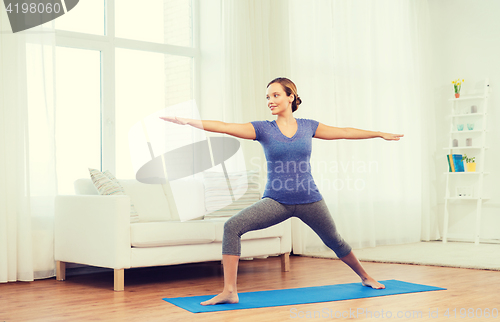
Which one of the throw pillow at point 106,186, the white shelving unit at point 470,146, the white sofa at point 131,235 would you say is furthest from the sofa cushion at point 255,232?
the white shelving unit at point 470,146

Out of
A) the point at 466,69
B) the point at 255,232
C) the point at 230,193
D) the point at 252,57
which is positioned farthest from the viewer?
the point at 466,69

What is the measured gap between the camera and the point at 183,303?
114 inches

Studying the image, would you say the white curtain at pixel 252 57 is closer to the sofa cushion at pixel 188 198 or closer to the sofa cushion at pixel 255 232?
the sofa cushion at pixel 188 198

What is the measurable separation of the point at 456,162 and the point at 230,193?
317 centimetres

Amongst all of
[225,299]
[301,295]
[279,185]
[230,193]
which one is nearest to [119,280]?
[225,299]

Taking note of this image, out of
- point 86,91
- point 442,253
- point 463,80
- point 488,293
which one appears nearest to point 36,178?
point 86,91

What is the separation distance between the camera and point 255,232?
159 inches

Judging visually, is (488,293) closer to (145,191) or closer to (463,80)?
(145,191)

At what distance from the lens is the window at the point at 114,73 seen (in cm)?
440

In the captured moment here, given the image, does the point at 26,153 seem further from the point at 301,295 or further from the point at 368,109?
the point at 368,109

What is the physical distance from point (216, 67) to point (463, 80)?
10.1ft

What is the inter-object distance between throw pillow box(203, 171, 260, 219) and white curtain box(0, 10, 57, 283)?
3.91ft

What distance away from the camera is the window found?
14.4 ft

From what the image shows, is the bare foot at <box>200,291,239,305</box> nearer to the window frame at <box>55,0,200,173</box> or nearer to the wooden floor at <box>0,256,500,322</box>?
the wooden floor at <box>0,256,500,322</box>
